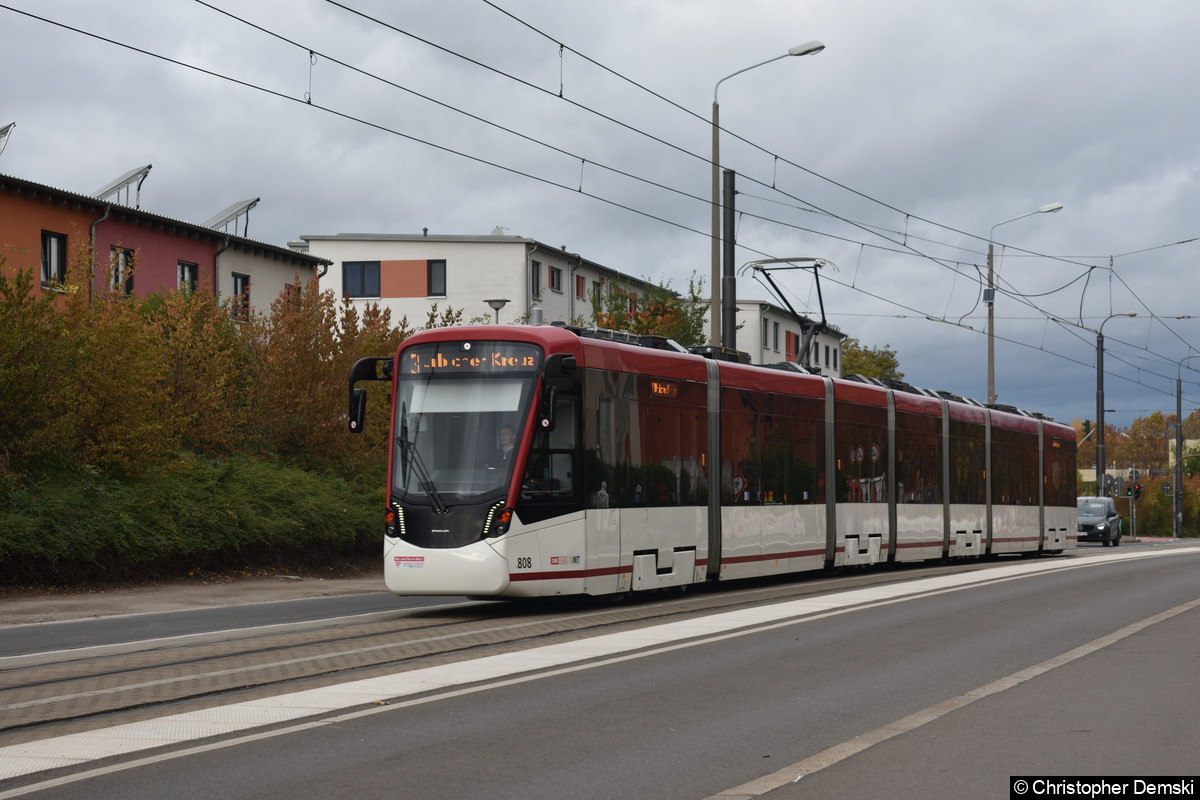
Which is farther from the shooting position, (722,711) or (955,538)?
(955,538)

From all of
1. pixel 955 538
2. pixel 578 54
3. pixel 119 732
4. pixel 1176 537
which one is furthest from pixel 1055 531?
pixel 1176 537

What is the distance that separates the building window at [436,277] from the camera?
190ft

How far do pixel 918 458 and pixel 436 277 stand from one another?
34.1 m

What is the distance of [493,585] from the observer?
49.7 feet

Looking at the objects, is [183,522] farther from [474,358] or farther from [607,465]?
[607,465]

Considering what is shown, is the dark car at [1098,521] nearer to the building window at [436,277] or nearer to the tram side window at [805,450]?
the building window at [436,277]

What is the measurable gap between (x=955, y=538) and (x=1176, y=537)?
50.4 metres

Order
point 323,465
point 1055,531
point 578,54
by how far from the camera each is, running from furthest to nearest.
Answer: point 1055,531
point 323,465
point 578,54

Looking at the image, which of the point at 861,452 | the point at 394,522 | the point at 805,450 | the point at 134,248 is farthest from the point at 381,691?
the point at 134,248

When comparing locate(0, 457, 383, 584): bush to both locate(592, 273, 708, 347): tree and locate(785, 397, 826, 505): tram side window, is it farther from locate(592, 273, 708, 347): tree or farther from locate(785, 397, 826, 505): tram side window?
locate(592, 273, 708, 347): tree

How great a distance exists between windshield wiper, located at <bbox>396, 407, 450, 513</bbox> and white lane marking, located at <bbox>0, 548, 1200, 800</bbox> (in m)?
2.75

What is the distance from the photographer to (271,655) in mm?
12125

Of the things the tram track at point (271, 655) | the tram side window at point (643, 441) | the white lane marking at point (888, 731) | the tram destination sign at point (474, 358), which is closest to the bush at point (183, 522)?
the tram track at point (271, 655)

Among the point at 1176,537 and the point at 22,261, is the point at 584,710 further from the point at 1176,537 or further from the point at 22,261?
the point at 1176,537
